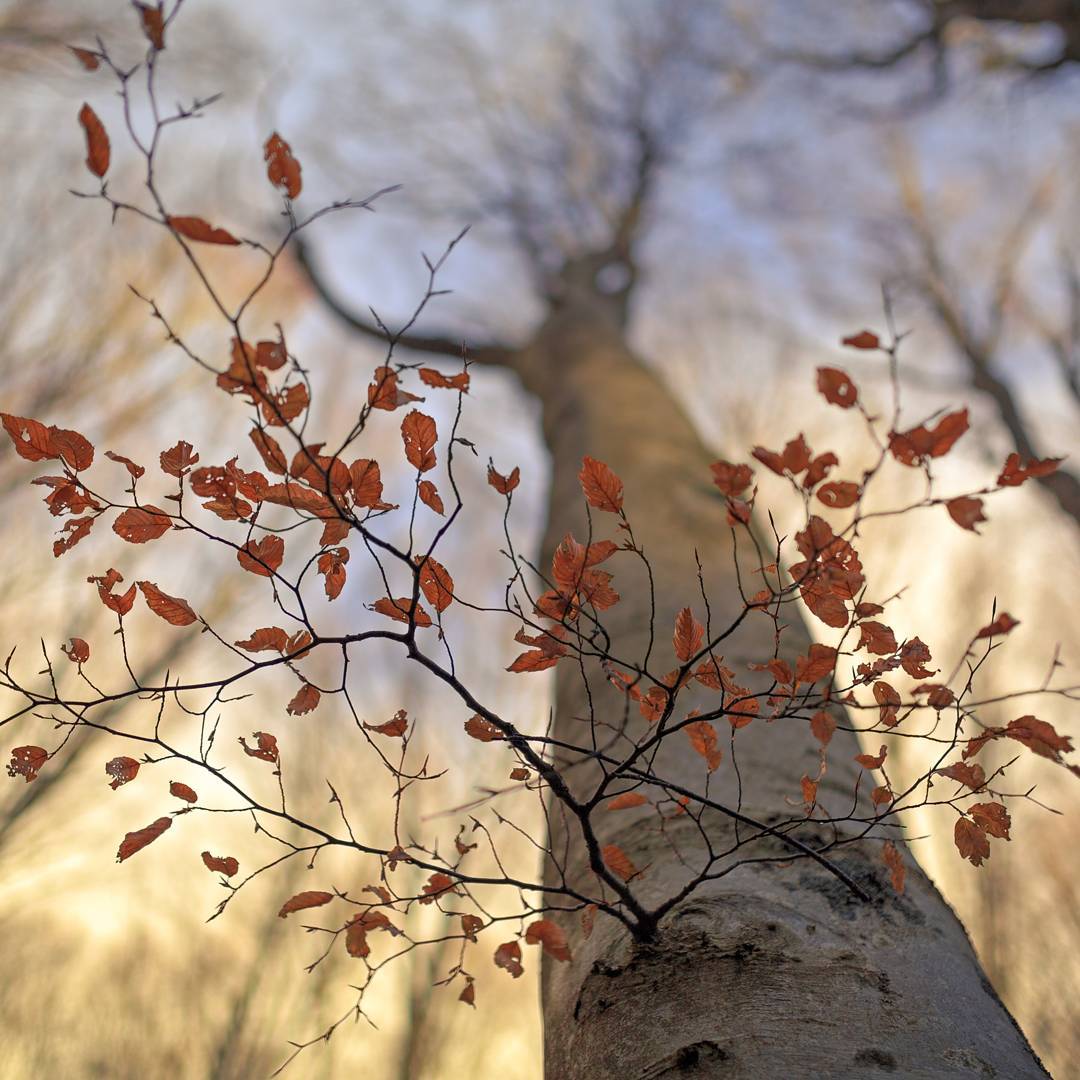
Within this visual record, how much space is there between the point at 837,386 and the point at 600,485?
285mm

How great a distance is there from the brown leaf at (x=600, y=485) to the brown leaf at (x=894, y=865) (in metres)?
0.51

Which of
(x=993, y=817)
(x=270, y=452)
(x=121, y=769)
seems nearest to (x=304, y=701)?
(x=121, y=769)

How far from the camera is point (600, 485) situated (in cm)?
87

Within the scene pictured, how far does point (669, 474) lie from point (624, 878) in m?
1.01

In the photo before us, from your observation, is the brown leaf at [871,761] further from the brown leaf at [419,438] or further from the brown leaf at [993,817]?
the brown leaf at [419,438]

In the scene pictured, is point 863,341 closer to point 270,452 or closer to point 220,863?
point 270,452

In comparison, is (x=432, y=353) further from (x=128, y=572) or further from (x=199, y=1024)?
(x=199, y=1024)

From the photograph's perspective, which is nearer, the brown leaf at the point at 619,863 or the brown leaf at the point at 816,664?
the brown leaf at the point at 816,664

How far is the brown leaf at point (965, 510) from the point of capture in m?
0.82

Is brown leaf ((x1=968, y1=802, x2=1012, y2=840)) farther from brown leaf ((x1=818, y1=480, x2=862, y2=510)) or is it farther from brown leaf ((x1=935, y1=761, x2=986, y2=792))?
brown leaf ((x1=818, y1=480, x2=862, y2=510))

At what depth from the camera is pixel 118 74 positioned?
70cm

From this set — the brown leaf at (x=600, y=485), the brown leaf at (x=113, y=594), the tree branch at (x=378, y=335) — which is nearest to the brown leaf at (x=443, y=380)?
the brown leaf at (x=600, y=485)

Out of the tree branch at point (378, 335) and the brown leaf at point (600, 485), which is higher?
the tree branch at point (378, 335)

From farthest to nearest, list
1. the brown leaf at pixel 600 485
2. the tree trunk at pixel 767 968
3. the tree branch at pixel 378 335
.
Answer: the tree branch at pixel 378 335, the brown leaf at pixel 600 485, the tree trunk at pixel 767 968
